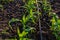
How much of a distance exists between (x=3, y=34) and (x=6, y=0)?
39.6 inches

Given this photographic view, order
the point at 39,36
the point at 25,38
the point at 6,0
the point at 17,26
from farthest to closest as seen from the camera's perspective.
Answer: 1. the point at 6,0
2. the point at 17,26
3. the point at 39,36
4. the point at 25,38

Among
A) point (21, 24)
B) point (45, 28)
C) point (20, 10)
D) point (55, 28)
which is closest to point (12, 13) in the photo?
point (20, 10)

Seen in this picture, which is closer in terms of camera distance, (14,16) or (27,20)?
(27,20)

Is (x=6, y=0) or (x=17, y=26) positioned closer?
(x=17, y=26)

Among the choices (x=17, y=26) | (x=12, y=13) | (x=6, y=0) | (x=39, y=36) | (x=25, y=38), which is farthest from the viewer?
(x=6, y=0)

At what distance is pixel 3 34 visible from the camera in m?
3.21

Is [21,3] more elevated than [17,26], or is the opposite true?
[21,3]

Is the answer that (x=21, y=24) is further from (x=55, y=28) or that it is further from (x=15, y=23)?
(x=55, y=28)

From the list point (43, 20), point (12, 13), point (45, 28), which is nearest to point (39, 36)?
point (45, 28)

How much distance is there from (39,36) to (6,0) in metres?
1.18

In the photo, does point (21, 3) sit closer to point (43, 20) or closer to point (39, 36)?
point (43, 20)

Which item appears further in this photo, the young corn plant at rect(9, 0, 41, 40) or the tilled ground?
the tilled ground

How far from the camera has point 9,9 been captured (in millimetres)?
3900

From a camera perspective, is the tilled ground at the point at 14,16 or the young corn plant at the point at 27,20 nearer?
the young corn plant at the point at 27,20
